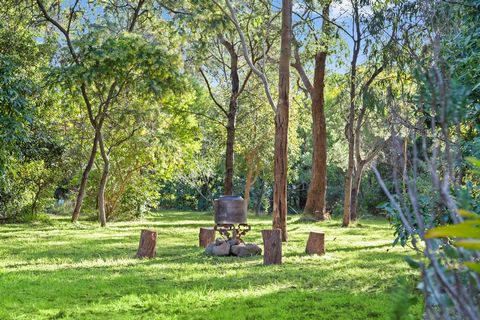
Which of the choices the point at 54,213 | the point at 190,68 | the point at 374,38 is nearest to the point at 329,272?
the point at 374,38

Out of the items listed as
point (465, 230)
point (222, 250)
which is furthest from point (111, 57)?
point (465, 230)

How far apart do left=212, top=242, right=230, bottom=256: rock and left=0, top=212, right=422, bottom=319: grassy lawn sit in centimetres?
40

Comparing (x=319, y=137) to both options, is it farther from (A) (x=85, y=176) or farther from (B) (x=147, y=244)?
(B) (x=147, y=244)

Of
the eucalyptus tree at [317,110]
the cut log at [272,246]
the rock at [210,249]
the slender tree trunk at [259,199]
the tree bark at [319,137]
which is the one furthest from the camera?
the slender tree trunk at [259,199]

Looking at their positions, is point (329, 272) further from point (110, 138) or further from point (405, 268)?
point (110, 138)

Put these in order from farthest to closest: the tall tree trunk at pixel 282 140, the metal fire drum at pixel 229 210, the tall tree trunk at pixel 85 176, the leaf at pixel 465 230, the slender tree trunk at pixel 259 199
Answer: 1. the slender tree trunk at pixel 259 199
2. the tall tree trunk at pixel 85 176
3. the tall tree trunk at pixel 282 140
4. the metal fire drum at pixel 229 210
5. the leaf at pixel 465 230

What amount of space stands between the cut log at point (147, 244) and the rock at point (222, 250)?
1.23 metres

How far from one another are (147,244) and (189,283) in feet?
10.3

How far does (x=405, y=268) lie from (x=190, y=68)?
12.1 meters

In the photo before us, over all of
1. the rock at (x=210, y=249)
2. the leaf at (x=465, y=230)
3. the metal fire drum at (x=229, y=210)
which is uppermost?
the metal fire drum at (x=229, y=210)

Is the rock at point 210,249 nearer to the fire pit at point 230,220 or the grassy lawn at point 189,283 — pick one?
the fire pit at point 230,220

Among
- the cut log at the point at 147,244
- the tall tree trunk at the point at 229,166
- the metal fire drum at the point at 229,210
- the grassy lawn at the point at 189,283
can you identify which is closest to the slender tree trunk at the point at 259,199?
the tall tree trunk at the point at 229,166

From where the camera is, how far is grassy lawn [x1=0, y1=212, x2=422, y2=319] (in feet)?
20.7

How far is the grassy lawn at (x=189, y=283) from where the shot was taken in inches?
249
